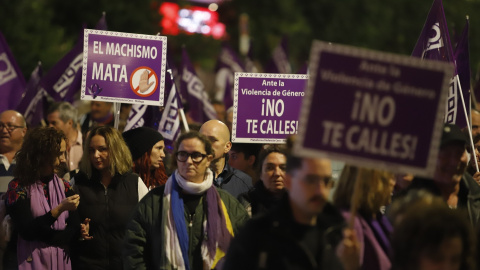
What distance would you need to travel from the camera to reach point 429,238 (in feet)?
18.4

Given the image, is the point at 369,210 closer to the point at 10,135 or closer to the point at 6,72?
the point at 10,135

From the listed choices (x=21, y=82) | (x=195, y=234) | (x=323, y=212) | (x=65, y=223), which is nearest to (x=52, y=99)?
(x=21, y=82)

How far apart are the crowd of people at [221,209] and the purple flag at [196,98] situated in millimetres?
5731

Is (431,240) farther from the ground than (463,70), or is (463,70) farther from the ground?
(463,70)

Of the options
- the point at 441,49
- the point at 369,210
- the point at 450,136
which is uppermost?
the point at 441,49

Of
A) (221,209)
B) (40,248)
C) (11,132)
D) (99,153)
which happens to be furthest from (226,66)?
(221,209)

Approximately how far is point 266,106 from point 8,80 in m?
5.15

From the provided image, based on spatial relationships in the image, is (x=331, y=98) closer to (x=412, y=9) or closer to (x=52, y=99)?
(x=52, y=99)

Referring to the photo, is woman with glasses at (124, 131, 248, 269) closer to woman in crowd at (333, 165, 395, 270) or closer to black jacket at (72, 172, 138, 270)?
black jacket at (72, 172, 138, 270)

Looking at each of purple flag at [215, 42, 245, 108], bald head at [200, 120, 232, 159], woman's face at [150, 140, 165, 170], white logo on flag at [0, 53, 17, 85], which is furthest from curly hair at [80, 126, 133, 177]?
purple flag at [215, 42, 245, 108]

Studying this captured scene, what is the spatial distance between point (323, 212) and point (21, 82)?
363 inches

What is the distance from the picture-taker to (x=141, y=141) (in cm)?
976

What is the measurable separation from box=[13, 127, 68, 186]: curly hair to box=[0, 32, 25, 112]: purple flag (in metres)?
5.72

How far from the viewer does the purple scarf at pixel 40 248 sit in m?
8.70
